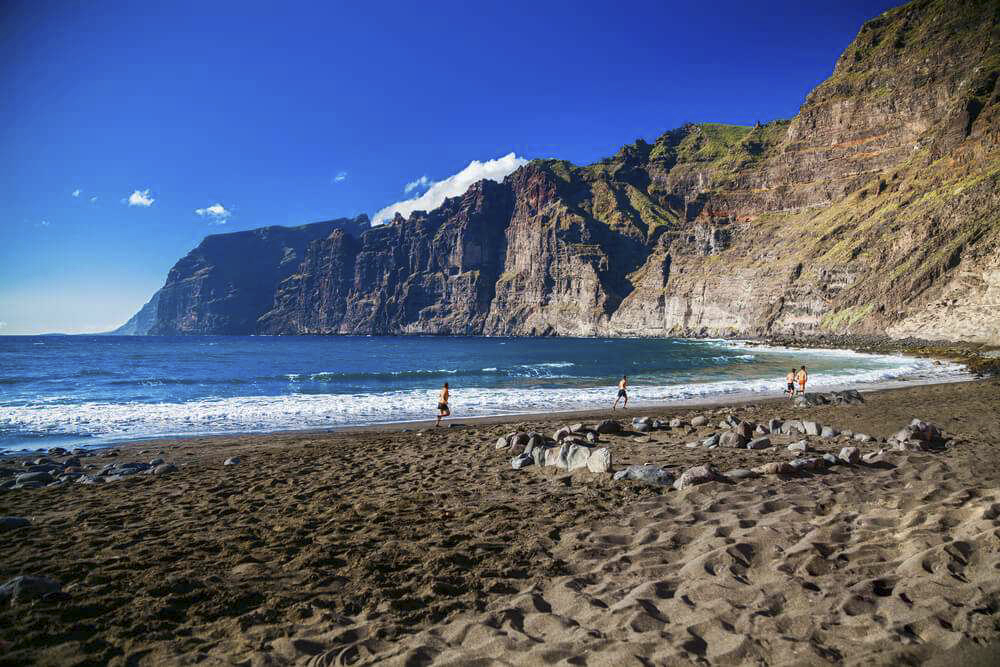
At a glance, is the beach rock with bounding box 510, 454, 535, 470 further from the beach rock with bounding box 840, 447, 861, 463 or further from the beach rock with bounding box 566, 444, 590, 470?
the beach rock with bounding box 840, 447, 861, 463

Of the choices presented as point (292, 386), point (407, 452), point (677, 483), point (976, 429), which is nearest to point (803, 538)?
point (677, 483)

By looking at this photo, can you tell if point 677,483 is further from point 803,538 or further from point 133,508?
point 133,508

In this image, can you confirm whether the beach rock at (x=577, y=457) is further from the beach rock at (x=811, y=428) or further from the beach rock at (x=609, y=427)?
the beach rock at (x=811, y=428)

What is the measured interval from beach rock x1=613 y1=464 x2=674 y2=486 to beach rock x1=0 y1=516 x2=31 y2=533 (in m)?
8.85

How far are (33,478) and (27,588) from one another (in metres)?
6.80

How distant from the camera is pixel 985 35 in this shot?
106 m

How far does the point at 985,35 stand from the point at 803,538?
161m

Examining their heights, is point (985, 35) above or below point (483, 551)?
above

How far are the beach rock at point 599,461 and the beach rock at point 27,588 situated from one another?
7076 mm

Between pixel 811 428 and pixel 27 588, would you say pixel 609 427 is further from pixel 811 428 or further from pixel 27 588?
pixel 27 588

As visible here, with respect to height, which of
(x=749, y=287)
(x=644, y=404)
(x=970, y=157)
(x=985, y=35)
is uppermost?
(x=985, y=35)

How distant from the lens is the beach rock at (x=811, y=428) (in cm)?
1135

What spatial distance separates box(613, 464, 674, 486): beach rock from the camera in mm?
7543

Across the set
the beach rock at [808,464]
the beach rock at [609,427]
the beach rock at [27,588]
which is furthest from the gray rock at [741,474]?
the beach rock at [27,588]
